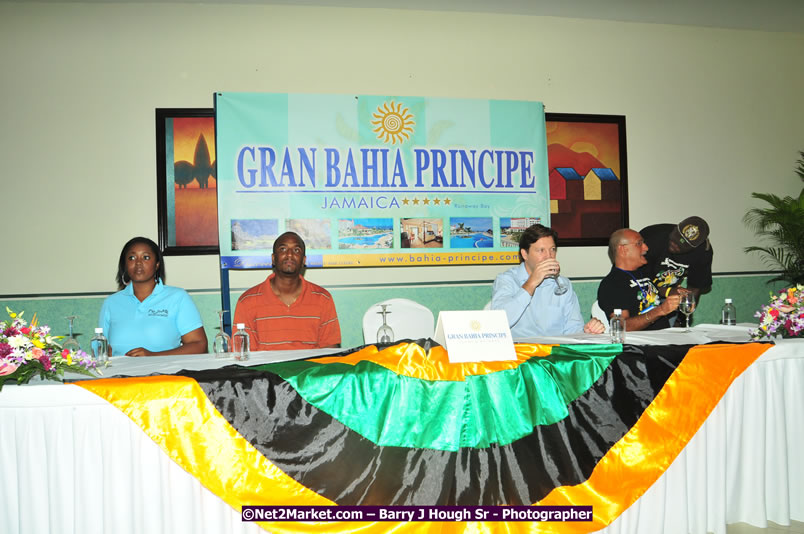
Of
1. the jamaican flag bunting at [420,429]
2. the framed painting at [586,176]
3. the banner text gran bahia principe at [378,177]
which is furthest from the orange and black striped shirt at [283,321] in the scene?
the framed painting at [586,176]

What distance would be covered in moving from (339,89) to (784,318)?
334cm

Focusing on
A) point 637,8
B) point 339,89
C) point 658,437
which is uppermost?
point 637,8

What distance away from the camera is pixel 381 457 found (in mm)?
1755

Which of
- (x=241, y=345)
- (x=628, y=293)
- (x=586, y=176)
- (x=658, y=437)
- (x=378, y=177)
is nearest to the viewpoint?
(x=658, y=437)

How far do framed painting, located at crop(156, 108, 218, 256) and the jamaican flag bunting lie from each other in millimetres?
2502

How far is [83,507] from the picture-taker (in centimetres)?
A: 166

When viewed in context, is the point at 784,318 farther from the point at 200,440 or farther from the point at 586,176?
the point at 586,176

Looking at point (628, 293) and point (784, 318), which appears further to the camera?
point (628, 293)

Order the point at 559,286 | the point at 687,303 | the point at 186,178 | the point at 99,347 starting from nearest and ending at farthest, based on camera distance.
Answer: the point at 99,347, the point at 687,303, the point at 559,286, the point at 186,178

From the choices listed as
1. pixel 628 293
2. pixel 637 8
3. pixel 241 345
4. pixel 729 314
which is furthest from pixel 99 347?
pixel 637 8

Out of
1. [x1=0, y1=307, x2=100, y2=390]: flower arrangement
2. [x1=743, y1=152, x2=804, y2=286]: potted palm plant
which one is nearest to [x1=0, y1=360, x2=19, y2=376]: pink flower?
[x1=0, y1=307, x2=100, y2=390]: flower arrangement

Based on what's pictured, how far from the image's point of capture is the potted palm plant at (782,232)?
4652 mm

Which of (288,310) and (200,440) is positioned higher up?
(288,310)

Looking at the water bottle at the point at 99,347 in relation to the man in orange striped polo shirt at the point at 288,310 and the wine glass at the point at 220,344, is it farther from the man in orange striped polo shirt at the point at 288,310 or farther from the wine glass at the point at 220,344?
the man in orange striped polo shirt at the point at 288,310
